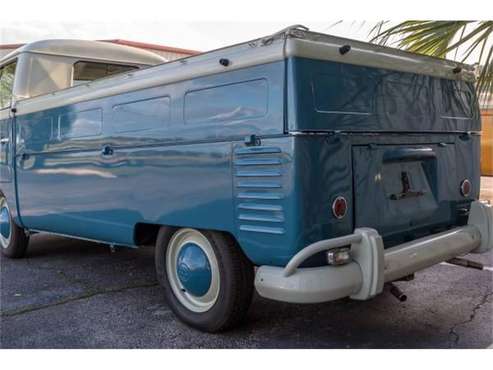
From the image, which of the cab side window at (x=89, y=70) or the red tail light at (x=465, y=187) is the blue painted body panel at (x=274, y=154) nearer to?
the red tail light at (x=465, y=187)

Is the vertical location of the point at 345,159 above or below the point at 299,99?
below

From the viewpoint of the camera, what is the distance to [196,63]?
3689mm

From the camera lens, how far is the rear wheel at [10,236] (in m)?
6.15

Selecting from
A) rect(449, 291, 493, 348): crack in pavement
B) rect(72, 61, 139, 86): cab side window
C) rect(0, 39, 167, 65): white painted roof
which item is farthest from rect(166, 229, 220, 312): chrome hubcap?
rect(72, 61, 139, 86): cab side window

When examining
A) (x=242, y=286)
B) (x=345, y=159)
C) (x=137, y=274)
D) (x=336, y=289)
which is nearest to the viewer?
(x=336, y=289)

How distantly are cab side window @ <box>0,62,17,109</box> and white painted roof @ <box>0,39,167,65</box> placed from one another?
0.38 ft

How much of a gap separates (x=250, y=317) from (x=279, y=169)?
1.47m

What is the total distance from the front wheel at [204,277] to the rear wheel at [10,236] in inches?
109

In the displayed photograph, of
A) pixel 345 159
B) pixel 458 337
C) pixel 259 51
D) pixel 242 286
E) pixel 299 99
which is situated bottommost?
pixel 458 337

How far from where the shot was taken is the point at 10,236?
623cm

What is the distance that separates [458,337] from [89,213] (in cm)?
314

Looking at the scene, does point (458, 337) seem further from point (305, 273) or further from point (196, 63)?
point (196, 63)

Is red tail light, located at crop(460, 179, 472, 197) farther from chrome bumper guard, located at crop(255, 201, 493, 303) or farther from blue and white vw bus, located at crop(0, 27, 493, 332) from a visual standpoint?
chrome bumper guard, located at crop(255, 201, 493, 303)

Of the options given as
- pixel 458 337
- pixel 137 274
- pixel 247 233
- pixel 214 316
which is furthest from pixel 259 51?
pixel 137 274
